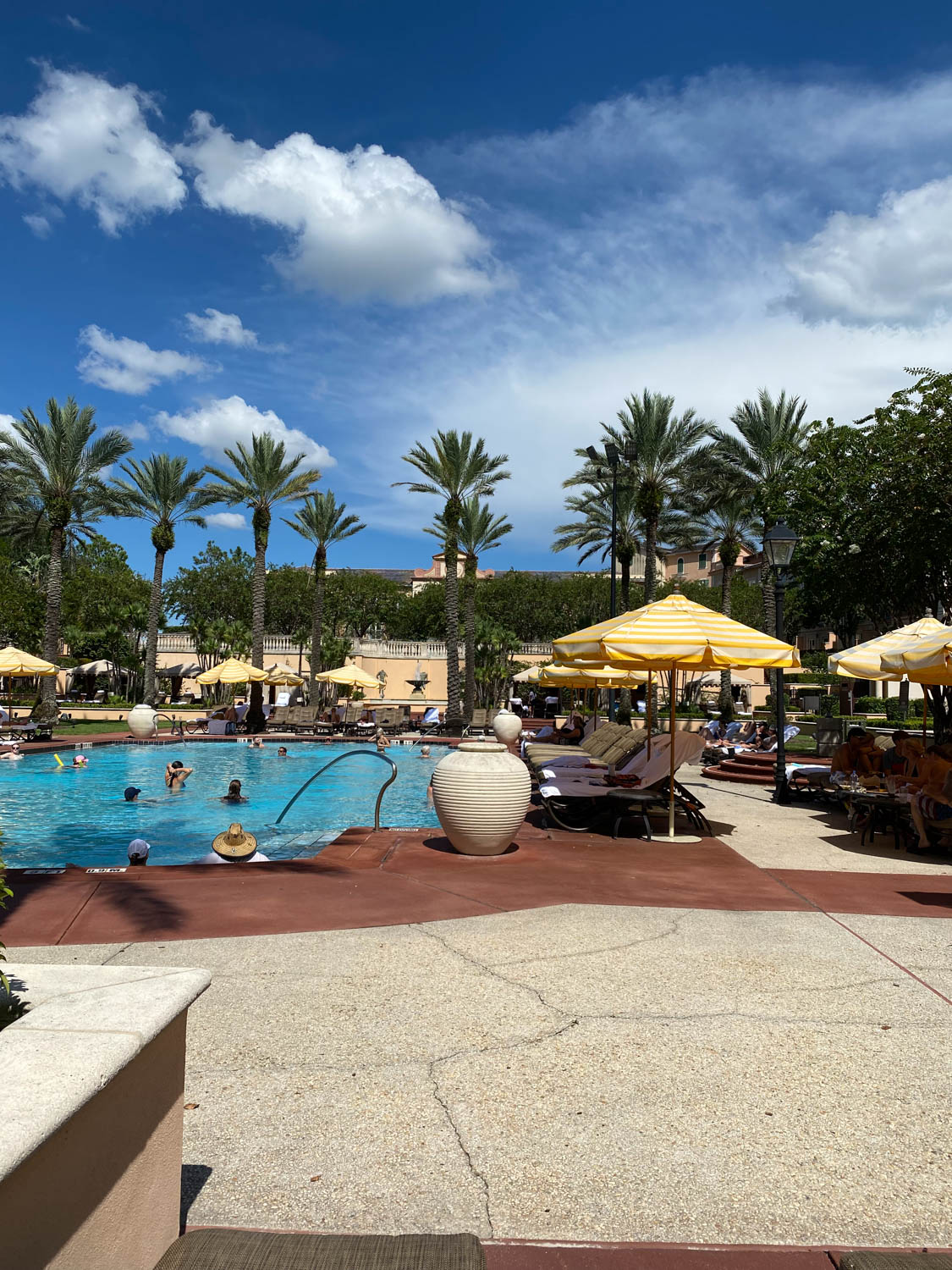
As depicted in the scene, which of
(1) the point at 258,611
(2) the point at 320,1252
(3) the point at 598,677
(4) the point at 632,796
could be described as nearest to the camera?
(2) the point at 320,1252

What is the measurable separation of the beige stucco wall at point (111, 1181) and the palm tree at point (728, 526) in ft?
112

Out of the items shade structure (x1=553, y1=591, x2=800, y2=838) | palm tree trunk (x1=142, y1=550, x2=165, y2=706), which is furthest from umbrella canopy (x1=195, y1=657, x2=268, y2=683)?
shade structure (x1=553, y1=591, x2=800, y2=838)

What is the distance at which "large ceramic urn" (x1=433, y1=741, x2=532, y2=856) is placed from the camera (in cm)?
835

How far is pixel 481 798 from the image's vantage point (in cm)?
834

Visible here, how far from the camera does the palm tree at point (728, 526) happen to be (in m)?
35.7

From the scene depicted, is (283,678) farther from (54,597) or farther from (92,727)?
(54,597)

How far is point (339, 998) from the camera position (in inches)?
184

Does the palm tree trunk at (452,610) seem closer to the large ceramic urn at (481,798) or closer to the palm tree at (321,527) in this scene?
the palm tree at (321,527)

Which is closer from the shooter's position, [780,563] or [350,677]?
[780,563]

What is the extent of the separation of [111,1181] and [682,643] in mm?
7986

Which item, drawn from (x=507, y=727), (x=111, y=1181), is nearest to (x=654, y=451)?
(x=507, y=727)

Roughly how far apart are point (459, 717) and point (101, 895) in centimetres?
2689

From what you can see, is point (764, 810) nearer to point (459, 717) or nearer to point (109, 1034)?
point (109, 1034)

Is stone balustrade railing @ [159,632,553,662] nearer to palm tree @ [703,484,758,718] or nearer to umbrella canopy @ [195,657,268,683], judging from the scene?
palm tree @ [703,484,758,718]
